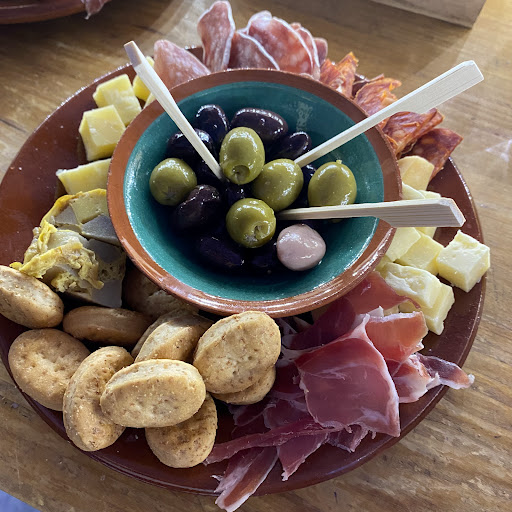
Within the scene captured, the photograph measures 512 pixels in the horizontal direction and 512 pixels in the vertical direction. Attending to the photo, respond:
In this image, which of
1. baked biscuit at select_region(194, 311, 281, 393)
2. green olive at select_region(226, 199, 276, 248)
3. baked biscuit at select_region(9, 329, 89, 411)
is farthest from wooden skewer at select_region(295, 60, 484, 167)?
baked biscuit at select_region(9, 329, 89, 411)

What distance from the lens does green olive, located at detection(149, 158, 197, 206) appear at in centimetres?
97

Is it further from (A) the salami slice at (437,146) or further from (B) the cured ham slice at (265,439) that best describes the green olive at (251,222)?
(A) the salami slice at (437,146)

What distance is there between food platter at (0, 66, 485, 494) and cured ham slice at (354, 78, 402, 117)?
223 millimetres

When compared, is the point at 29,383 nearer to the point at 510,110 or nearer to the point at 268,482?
the point at 268,482

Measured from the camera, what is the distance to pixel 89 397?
80 centimetres

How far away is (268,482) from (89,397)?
338 mm

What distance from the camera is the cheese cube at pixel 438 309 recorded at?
3.27 ft

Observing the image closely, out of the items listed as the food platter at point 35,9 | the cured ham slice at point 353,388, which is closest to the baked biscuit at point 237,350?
the cured ham slice at point 353,388

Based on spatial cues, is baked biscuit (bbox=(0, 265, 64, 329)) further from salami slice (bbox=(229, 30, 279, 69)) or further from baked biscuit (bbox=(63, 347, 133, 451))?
salami slice (bbox=(229, 30, 279, 69))

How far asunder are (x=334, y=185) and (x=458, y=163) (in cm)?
58

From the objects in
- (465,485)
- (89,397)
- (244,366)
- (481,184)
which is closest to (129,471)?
(89,397)

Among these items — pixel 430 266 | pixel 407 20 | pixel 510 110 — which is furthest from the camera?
pixel 407 20

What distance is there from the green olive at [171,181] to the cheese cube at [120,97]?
308 mm

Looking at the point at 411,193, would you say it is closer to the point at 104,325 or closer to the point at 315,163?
the point at 315,163
